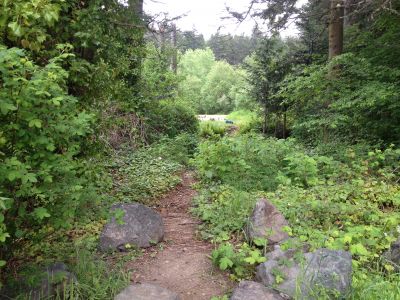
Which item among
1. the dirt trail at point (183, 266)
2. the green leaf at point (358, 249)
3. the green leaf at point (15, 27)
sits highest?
the green leaf at point (15, 27)

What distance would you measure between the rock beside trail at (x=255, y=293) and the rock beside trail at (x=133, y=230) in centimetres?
164

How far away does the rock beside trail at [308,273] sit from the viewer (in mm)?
3236

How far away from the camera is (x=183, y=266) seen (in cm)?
428

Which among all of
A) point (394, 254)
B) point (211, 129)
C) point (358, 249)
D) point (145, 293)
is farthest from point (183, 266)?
point (211, 129)

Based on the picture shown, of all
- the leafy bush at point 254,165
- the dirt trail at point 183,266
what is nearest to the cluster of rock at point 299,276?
the dirt trail at point 183,266

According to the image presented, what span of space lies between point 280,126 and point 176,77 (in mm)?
6218

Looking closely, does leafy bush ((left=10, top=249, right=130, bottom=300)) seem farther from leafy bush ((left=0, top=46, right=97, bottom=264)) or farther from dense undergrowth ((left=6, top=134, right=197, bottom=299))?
leafy bush ((left=0, top=46, right=97, bottom=264))

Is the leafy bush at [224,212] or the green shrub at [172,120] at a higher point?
the green shrub at [172,120]

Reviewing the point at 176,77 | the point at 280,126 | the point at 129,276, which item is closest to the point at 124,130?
the point at 176,77

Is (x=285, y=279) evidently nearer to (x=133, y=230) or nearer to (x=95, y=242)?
(x=133, y=230)

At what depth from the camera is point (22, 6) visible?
287cm

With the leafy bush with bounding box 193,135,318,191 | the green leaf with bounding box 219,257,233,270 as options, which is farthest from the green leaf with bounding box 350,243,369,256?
the leafy bush with bounding box 193,135,318,191

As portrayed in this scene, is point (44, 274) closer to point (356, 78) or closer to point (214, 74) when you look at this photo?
point (356, 78)

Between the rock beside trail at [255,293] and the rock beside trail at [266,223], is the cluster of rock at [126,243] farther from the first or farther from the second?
the rock beside trail at [266,223]
